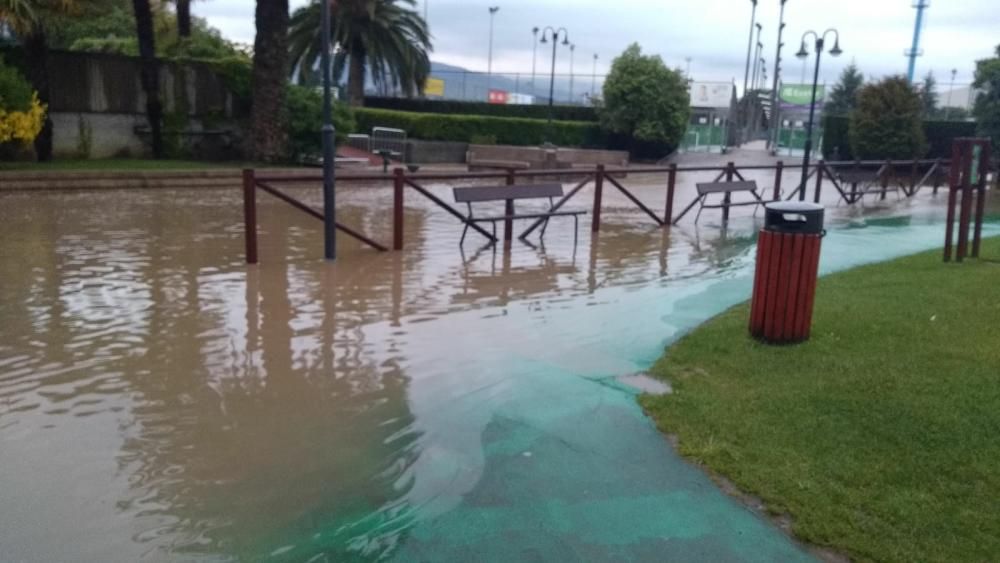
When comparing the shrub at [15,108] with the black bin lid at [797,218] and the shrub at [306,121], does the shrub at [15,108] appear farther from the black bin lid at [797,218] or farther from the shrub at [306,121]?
the black bin lid at [797,218]

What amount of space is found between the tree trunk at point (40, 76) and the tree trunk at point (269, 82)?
4.78 metres

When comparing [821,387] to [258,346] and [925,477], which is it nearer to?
[925,477]

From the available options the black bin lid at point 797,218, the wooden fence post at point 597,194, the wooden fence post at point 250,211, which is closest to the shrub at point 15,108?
the wooden fence post at point 250,211

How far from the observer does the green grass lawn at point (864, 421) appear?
390cm

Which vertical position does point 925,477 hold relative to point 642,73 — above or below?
below

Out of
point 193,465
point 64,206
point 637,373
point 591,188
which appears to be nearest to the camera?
point 193,465

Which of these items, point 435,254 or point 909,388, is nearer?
point 909,388

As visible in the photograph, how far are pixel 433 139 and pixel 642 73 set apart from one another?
9.49m

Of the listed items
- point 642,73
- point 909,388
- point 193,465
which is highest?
point 642,73

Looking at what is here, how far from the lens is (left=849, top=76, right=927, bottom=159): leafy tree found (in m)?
31.7

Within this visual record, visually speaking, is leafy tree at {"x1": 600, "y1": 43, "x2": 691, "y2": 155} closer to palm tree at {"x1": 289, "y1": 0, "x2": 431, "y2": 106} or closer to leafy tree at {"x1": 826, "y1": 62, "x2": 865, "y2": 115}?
palm tree at {"x1": 289, "y1": 0, "x2": 431, "y2": 106}

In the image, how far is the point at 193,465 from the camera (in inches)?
182

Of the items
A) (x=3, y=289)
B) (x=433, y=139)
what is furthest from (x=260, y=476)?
(x=433, y=139)

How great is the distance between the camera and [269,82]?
72.4 feet
